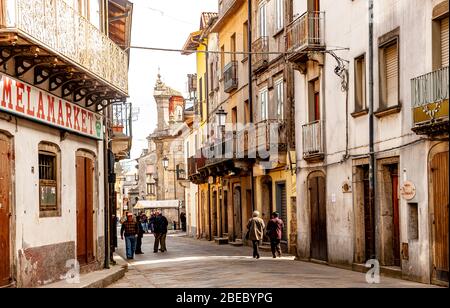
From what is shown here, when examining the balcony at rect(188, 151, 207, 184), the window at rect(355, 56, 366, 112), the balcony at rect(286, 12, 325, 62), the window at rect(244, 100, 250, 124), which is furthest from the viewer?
the balcony at rect(188, 151, 207, 184)

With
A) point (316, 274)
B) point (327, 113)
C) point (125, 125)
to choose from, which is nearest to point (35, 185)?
point (316, 274)

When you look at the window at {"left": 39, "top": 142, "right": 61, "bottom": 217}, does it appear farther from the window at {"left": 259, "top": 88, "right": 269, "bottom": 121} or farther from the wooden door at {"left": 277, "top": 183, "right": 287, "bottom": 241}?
the window at {"left": 259, "top": 88, "right": 269, "bottom": 121}

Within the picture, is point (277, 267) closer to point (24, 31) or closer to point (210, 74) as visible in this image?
point (24, 31)

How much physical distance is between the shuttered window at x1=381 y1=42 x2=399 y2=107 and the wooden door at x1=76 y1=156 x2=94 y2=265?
6893mm

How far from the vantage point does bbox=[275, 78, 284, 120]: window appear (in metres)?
28.0

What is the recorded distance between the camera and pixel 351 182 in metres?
21.1

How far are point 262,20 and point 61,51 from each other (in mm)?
17252

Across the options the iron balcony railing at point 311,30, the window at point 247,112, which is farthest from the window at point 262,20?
the iron balcony railing at point 311,30

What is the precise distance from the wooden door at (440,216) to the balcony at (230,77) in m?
19.9

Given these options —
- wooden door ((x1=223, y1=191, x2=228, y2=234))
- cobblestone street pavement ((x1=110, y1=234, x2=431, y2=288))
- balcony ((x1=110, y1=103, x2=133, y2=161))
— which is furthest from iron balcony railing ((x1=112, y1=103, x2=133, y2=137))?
wooden door ((x1=223, y1=191, x2=228, y2=234))

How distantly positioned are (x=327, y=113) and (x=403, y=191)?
5987 mm

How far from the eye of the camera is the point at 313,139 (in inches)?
944

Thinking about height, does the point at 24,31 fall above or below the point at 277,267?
above

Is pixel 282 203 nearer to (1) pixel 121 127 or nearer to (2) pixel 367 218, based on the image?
(1) pixel 121 127
